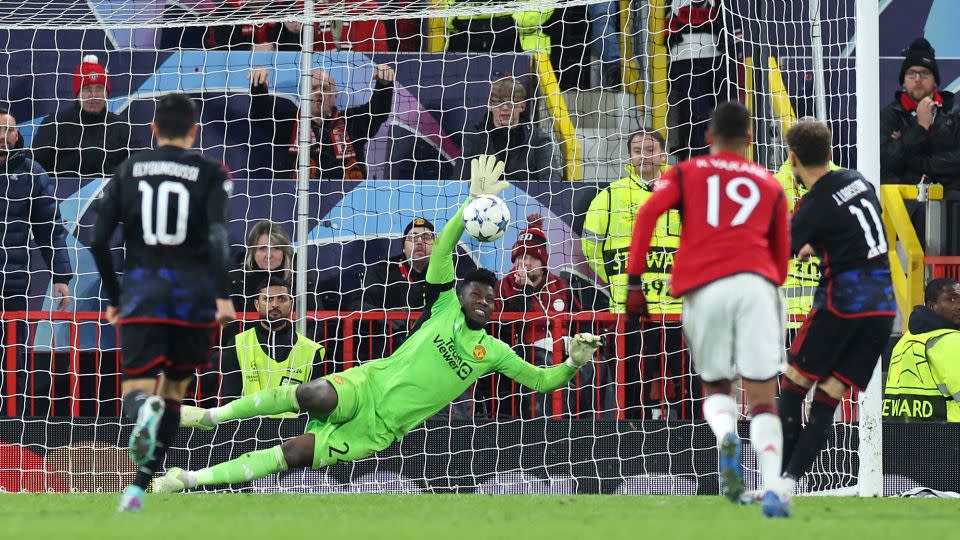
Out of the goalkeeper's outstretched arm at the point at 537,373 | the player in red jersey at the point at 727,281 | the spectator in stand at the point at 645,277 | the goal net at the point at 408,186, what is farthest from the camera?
the spectator in stand at the point at 645,277

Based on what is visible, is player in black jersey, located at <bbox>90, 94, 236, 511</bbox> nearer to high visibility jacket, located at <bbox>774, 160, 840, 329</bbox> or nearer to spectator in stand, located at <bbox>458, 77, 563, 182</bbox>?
high visibility jacket, located at <bbox>774, 160, 840, 329</bbox>

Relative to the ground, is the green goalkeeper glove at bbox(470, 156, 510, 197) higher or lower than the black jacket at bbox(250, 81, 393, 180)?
lower

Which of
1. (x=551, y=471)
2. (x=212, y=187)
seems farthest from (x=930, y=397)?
(x=212, y=187)

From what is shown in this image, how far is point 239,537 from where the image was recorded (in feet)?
16.1

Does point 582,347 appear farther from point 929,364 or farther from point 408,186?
point 408,186

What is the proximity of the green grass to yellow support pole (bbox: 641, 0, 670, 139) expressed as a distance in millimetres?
4153

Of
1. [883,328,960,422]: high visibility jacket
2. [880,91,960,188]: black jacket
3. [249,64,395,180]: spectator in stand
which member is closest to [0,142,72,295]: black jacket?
[249,64,395,180]: spectator in stand

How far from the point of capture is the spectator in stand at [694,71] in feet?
35.6

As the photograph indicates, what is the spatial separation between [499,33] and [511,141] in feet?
5.50

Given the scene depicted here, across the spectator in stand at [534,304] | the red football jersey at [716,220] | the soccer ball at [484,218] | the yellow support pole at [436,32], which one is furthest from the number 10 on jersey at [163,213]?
the yellow support pole at [436,32]

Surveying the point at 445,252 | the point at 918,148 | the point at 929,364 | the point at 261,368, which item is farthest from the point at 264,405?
the point at 918,148

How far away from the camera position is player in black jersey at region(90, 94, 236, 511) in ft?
20.0

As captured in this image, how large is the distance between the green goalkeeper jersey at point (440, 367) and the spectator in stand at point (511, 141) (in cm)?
243

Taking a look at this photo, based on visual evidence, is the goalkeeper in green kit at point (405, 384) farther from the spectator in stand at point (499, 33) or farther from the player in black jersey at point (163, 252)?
the spectator in stand at point (499, 33)
